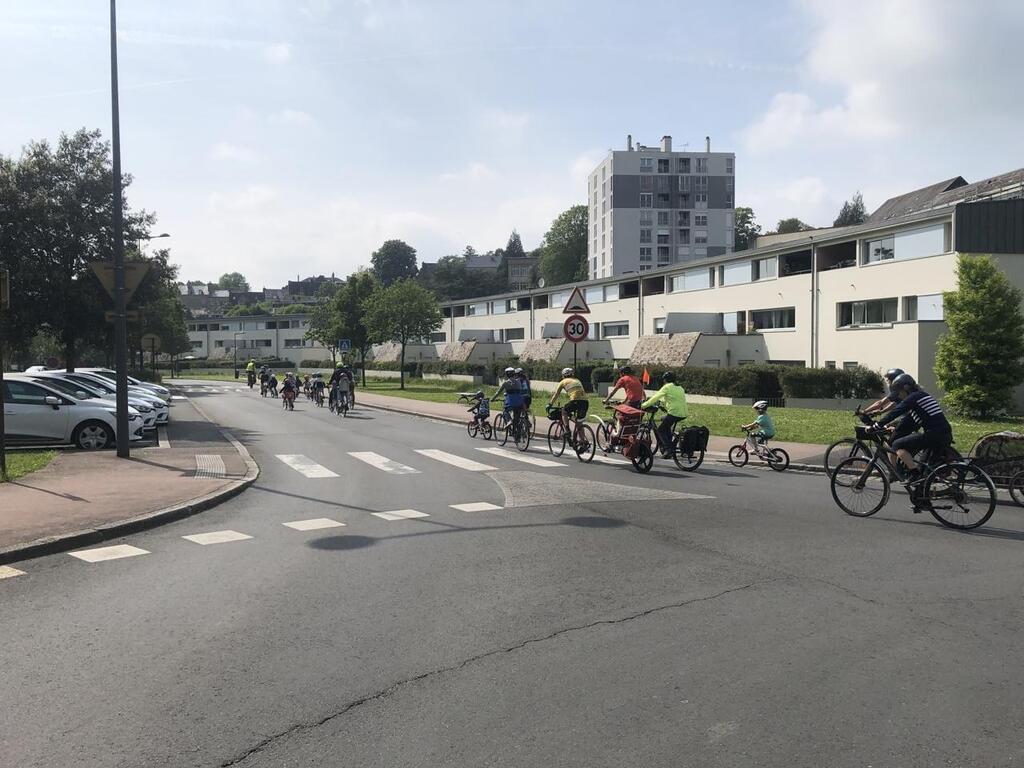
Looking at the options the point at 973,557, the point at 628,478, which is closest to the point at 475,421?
the point at 628,478

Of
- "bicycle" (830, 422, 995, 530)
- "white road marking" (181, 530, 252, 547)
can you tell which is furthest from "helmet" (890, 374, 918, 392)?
"white road marking" (181, 530, 252, 547)

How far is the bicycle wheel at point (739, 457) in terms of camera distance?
14.5m

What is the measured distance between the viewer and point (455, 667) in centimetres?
457

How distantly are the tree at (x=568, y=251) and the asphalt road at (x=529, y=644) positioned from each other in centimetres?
10526

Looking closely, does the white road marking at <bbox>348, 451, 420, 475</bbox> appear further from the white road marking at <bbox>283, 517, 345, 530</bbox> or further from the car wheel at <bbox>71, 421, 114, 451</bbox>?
the car wheel at <bbox>71, 421, 114, 451</bbox>

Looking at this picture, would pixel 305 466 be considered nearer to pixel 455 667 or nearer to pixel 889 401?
pixel 889 401

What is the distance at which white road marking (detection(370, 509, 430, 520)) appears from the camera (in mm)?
9336

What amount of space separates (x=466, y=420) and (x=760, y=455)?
13006 millimetres

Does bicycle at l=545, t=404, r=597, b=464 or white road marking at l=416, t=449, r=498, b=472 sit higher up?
bicycle at l=545, t=404, r=597, b=464

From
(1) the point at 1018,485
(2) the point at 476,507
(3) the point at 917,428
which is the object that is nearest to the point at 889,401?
(3) the point at 917,428

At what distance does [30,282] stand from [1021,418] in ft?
101

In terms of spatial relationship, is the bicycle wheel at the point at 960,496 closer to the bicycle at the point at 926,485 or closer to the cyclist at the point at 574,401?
the bicycle at the point at 926,485

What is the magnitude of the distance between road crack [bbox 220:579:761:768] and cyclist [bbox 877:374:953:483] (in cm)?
341

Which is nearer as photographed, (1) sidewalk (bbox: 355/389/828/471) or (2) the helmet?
(2) the helmet
